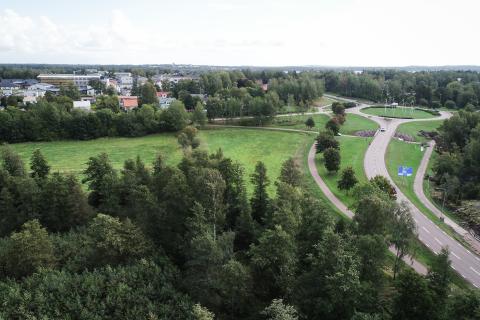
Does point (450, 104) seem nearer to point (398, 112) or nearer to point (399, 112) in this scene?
point (399, 112)

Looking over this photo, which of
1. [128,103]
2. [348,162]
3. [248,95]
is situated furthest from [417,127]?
[128,103]

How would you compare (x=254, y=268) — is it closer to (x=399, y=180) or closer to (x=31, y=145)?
(x=399, y=180)

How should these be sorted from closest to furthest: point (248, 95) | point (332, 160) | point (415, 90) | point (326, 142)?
1. point (332, 160)
2. point (326, 142)
3. point (248, 95)
4. point (415, 90)

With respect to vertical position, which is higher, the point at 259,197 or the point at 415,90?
the point at 415,90

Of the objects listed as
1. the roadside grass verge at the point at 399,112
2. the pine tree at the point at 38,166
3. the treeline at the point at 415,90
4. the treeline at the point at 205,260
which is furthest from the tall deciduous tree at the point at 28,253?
the treeline at the point at 415,90

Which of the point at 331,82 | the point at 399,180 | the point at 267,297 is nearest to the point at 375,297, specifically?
the point at 267,297

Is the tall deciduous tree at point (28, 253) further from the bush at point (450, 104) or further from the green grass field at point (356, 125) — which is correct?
the bush at point (450, 104)

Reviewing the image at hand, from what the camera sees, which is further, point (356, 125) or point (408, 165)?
point (356, 125)
